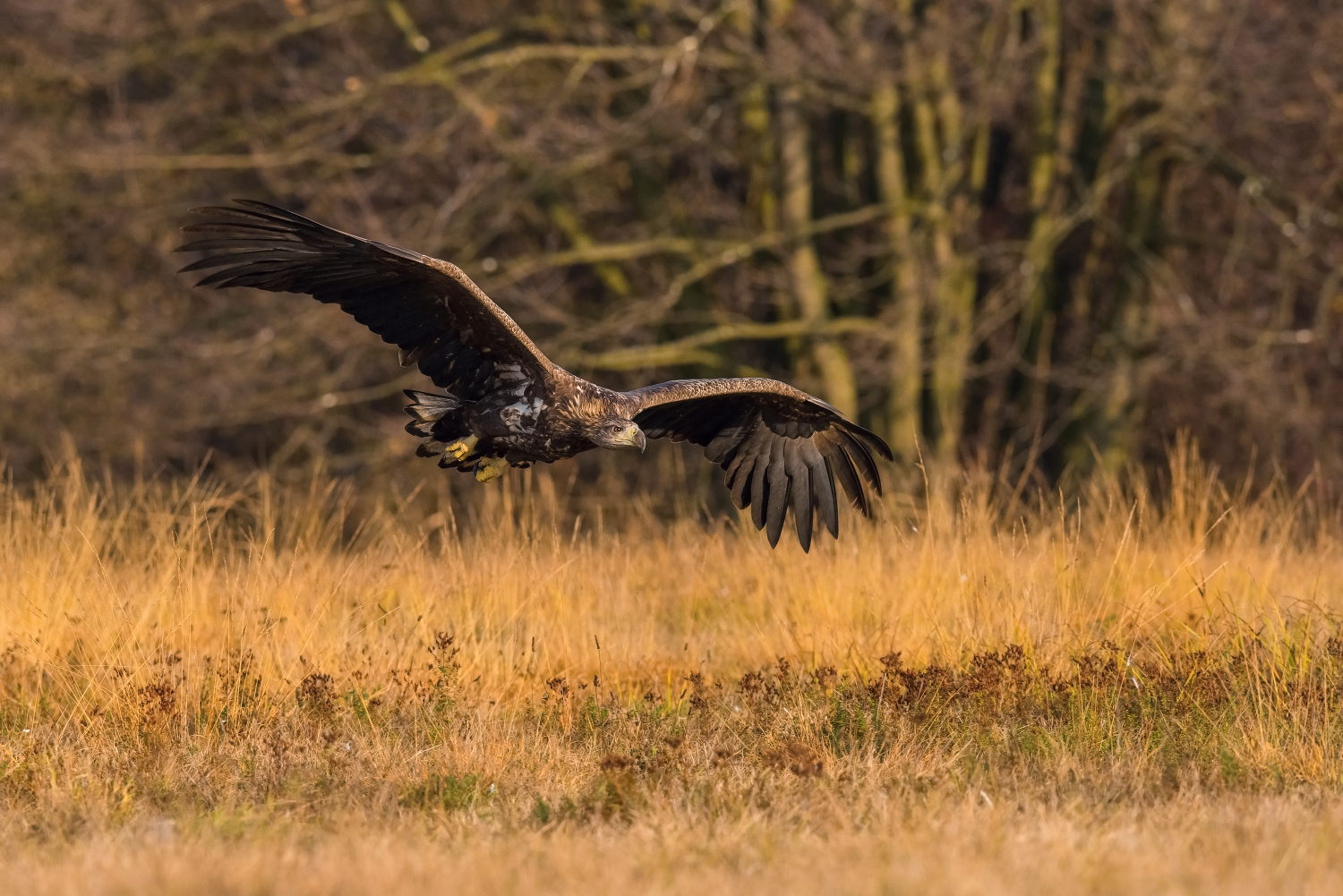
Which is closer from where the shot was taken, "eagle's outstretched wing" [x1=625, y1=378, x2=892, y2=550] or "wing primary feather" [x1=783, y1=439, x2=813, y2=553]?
"eagle's outstretched wing" [x1=625, y1=378, x2=892, y2=550]

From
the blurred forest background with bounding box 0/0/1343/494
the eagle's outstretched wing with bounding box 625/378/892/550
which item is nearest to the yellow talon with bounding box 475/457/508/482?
the eagle's outstretched wing with bounding box 625/378/892/550

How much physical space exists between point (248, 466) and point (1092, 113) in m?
8.21

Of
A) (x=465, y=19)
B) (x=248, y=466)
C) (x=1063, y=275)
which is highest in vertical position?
(x=465, y=19)

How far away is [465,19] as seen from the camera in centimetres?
1495

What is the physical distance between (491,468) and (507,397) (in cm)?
37

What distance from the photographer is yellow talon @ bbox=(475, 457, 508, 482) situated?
721 centimetres

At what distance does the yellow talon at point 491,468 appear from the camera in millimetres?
7215

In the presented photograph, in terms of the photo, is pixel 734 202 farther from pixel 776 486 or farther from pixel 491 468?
pixel 491 468

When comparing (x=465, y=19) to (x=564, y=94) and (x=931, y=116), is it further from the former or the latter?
(x=931, y=116)

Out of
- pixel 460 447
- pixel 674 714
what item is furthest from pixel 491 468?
pixel 674 714

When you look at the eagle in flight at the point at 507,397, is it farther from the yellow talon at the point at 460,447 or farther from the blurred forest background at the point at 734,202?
the blurred forest background at the point at 734,202

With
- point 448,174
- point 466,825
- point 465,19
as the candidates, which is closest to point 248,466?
point 448,174

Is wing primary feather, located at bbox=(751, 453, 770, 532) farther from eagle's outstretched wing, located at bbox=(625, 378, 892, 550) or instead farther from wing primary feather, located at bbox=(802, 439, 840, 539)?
wing primary feather, located at bbox=(802, 439, 840, 539)

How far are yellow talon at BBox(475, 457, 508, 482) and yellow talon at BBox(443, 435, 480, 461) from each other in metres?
0.12
